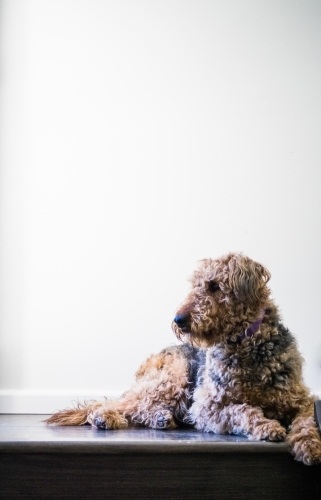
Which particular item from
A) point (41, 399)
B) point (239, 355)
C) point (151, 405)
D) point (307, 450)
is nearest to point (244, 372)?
point (239, 355)

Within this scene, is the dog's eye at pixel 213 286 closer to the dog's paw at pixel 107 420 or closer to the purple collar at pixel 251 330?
the purple collar at pixel 251 330

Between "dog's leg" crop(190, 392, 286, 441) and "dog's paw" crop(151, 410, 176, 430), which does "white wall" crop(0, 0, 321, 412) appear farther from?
"dog's leg" crop(190, 392, 286, 441)

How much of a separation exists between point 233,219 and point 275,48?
32.4 inches

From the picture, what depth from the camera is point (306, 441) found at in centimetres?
167

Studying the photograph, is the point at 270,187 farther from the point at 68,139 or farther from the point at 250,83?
the point at 68,139

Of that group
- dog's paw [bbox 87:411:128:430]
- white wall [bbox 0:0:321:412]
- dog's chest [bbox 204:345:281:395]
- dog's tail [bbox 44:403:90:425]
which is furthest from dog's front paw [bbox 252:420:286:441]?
white wall [bbox 0:0:321:412]

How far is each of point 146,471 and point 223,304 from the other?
1.83 ft

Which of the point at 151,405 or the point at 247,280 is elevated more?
the point at 247,280

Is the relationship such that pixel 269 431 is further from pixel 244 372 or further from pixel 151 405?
pixel 151 405

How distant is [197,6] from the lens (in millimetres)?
2846

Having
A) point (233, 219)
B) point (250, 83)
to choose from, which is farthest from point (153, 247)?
point (250, 83)

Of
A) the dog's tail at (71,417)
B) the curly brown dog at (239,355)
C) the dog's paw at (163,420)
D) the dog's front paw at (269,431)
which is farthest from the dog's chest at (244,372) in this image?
the dog's tail at (71,417)

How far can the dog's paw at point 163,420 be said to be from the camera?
82.8 inches

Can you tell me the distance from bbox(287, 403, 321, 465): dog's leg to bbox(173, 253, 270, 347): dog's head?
35 cm
